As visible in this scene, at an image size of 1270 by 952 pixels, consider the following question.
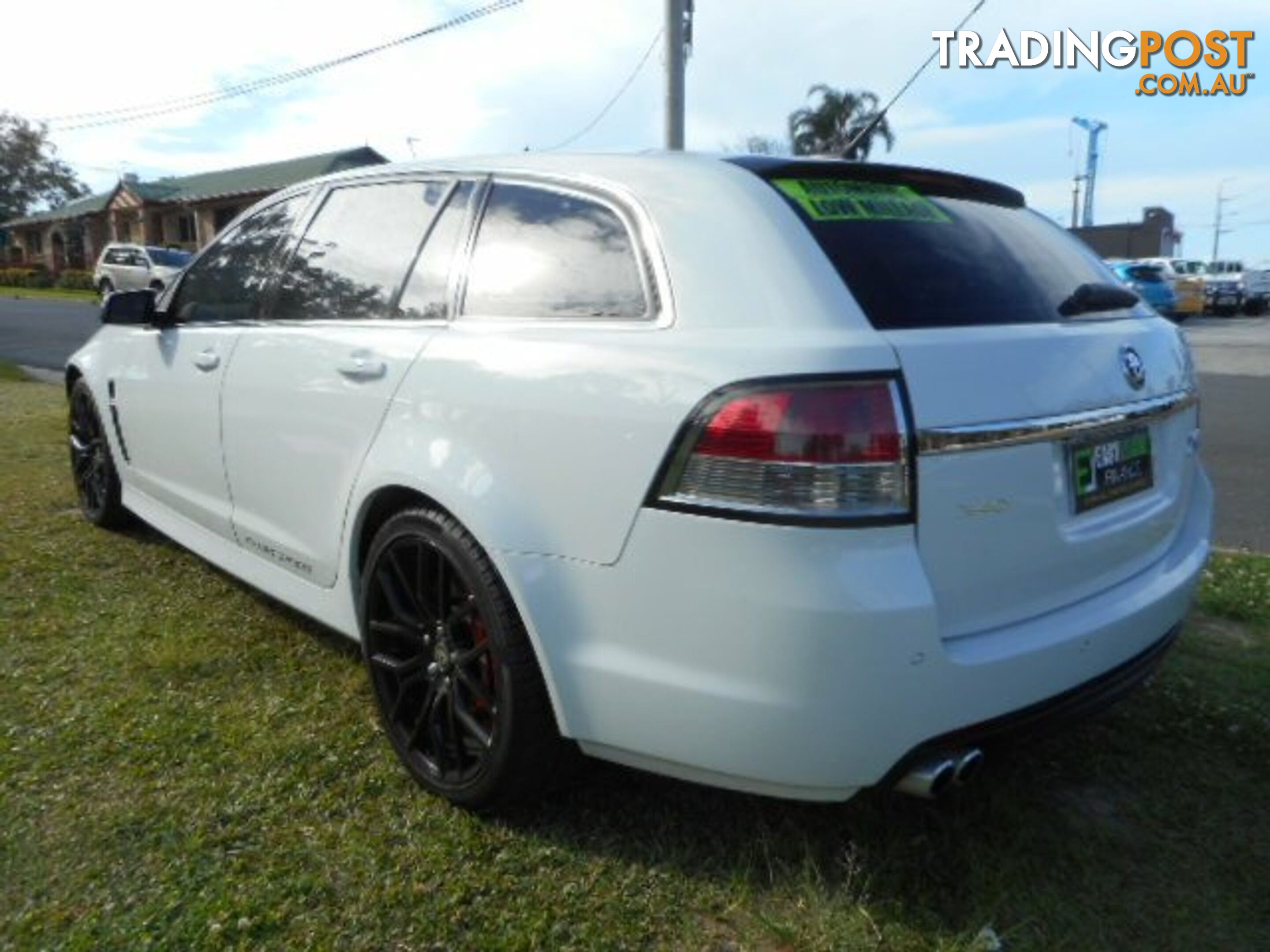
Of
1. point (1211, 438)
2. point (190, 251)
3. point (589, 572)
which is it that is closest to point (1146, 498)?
point (589, 572)

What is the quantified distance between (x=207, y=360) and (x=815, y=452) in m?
2.47

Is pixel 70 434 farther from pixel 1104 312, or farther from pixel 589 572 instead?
pixel 1104 312

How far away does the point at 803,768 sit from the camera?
76.5 inches

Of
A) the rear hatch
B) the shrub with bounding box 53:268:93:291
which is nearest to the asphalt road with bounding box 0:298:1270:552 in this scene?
the rear hatch

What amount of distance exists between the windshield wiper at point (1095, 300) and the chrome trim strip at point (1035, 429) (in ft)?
0.84

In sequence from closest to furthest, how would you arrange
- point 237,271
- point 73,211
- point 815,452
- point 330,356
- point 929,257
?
1. point 815,452
2. point 929,257
3. point 330,356
4. point 237,271
5. point 73,211

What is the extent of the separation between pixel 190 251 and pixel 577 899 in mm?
45600

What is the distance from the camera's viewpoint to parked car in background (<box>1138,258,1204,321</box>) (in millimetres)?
28406

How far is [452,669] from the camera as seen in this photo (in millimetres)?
2488

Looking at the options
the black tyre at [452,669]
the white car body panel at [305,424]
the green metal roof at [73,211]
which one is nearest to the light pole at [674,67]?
the white car body panel at [305,424]

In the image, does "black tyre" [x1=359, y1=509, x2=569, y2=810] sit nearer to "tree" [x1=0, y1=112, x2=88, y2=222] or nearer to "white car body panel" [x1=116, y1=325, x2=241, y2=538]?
"white car body panel" [x1=116, y1=325, x2=241, y2=538]

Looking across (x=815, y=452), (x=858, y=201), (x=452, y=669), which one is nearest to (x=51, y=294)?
(x=452, y=669)

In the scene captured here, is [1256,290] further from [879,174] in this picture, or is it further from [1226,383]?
[879,174]

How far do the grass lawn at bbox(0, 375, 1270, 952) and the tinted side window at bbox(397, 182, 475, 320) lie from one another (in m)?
1.21
